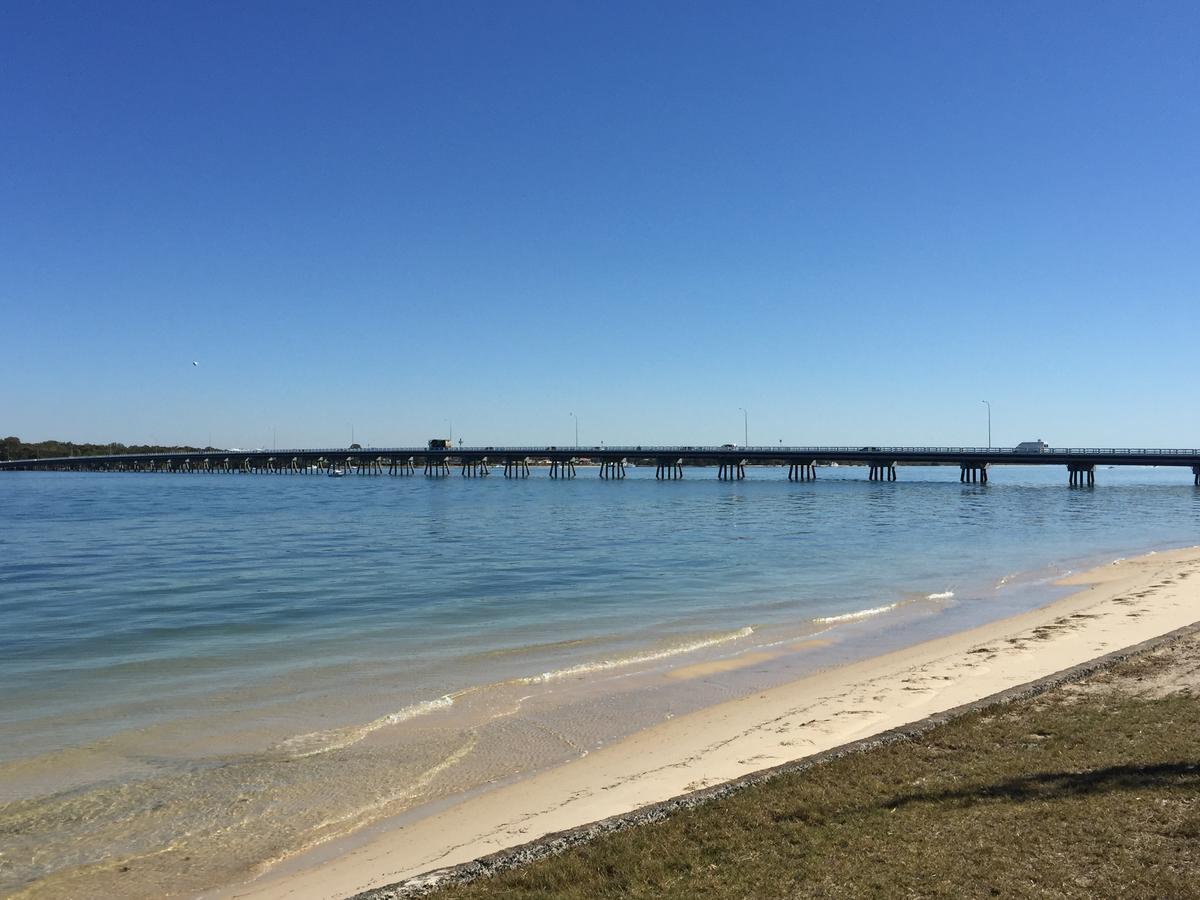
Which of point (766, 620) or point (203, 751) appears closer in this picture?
point (203, 751)

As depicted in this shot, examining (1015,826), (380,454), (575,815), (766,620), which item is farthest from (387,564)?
(380,454)

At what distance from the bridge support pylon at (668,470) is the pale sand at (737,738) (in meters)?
127

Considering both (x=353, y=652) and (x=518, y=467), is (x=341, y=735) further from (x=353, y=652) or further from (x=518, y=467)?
(x=518, y=467)

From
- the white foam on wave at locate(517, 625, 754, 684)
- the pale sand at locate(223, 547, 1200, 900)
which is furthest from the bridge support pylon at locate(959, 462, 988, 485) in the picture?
the white foam on wave at locate(517, 625, 754, 684)

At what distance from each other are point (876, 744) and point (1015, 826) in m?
2.40

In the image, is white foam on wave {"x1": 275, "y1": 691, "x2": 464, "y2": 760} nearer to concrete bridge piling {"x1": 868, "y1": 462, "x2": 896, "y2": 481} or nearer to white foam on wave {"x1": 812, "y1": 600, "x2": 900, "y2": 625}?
white foam on wave {"x1": 812, "y1": 600, "x2": 900, "y2": 625}

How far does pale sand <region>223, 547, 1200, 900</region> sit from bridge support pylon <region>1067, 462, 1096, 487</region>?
9777 centimetres

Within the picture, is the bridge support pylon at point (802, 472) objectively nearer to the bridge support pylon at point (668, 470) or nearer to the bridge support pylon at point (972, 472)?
the bridge support pylon at point (668, 470)

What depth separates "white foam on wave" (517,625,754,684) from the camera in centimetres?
1462

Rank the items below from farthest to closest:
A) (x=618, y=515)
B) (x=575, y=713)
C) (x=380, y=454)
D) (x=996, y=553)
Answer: (x=380, y=454) → (x=618, y=515) → (x=996, y=553) → (x=575, y=713)

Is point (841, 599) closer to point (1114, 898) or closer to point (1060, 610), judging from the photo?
point (1060, 610)

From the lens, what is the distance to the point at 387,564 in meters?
31.2

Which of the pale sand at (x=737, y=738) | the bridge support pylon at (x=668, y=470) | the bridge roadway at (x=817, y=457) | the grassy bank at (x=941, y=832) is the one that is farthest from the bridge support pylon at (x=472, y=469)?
the grassy bank at (x=941, y=832)

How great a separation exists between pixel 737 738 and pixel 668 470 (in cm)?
15096
